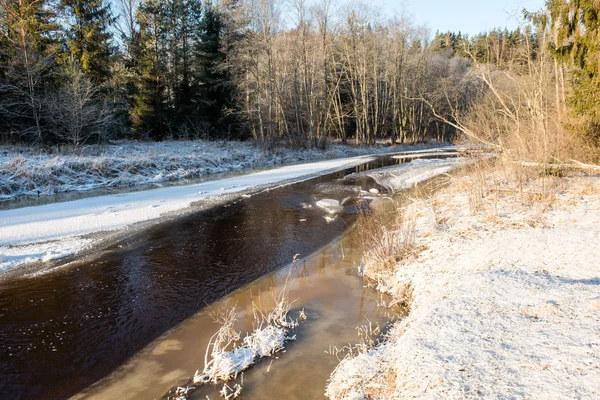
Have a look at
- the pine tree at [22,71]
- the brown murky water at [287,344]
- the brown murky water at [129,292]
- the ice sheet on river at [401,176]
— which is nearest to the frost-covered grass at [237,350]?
the brown murky water at [287,344]

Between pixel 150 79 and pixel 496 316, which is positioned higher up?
pixel 150 79

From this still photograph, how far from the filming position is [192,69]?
3172 cm

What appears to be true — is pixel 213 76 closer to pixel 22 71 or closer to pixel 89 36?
pixel 89 36

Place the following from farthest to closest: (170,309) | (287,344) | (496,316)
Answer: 1. (170,309)
2. (287,344)
3. (496,316)

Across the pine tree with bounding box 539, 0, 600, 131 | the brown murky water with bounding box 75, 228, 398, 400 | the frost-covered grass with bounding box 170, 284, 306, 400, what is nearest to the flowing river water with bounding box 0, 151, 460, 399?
the brown murky water with bounding box 75, 228, 398, 400

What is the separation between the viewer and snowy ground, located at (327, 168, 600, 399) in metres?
2.65

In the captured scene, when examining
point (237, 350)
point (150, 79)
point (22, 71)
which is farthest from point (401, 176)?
point (150, 79)

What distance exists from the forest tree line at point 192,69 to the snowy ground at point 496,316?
48.4 ft

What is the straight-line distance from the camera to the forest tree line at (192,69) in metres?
20.6

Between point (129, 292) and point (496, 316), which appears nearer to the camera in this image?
point (496, 316)

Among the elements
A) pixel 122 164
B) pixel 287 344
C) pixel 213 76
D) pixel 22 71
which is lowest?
pixel 287 344

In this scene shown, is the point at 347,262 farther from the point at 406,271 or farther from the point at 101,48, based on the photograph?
the point at 101,48

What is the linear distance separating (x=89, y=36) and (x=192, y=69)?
861 centimetres

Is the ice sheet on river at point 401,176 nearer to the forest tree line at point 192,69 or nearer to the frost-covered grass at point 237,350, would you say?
the forest tree line at point 192,69
